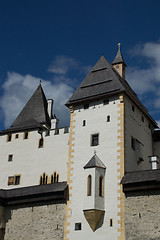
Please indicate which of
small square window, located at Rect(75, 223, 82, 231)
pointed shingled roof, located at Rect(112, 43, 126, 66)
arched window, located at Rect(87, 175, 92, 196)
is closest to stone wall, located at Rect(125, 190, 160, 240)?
arched window, located at Rect(87, 175, 92, 196)

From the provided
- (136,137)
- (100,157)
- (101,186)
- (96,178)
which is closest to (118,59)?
(136,137)

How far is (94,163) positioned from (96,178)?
1.12m

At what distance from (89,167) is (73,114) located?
5.52 metres

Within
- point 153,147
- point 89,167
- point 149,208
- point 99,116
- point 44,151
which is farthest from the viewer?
point 44,151

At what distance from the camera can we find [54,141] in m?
37.6

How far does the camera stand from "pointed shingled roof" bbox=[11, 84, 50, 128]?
4088 centimetres

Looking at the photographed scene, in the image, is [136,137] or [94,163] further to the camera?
[136,137]

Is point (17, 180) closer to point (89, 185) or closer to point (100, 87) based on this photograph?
point (89, 185)

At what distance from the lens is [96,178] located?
92.5 feet

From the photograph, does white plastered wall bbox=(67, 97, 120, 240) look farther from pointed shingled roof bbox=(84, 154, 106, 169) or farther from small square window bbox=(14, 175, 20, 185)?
small square window bbox=(14, 175, 20, 185)

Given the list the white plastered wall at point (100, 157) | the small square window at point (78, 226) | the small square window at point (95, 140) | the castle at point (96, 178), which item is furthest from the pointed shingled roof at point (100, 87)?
the small square window at point (78, 226)

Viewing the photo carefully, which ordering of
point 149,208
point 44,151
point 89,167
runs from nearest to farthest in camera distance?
point 149,208, point 89,167, point 44,151

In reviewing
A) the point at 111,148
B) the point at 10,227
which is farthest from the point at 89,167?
the point at 10,227

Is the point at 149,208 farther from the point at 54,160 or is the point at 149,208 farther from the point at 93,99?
the point at 54,160
